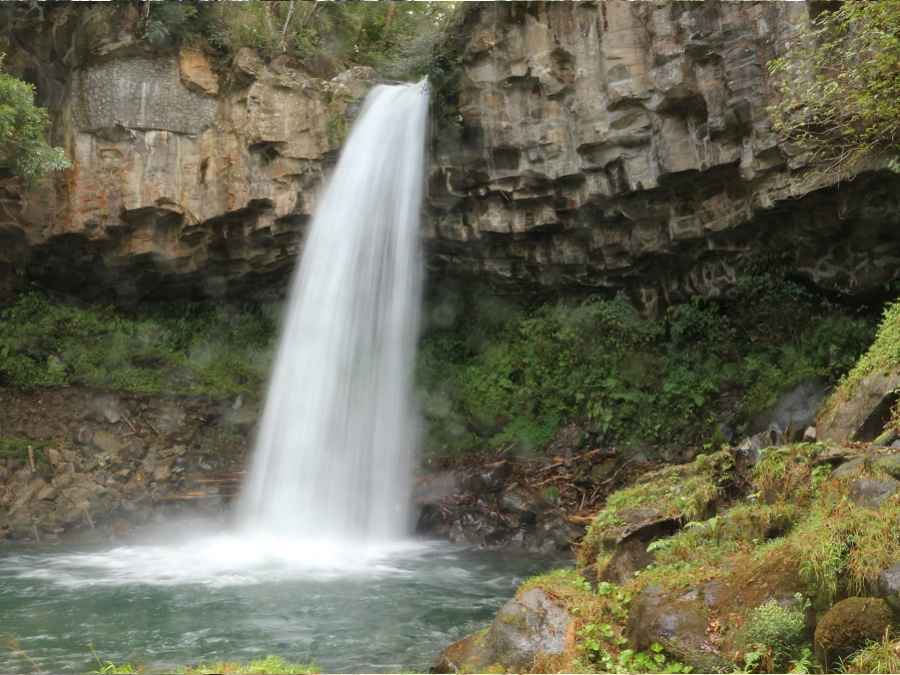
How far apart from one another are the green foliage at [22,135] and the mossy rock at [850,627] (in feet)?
48.2

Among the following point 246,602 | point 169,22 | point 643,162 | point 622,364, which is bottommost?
point 246,602

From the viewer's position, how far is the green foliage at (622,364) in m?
15.7

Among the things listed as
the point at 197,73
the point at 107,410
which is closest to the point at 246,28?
the point at 197,73

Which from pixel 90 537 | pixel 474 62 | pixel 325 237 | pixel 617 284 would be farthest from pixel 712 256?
pixel 90 537

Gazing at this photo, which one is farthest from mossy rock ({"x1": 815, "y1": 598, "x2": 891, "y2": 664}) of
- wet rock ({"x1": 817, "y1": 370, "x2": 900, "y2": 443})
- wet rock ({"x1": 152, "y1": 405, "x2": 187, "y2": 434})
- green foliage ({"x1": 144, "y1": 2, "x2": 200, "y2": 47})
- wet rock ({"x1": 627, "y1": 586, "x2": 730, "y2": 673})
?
green foliage ({"x1": 144, "y1": 2, "x2": 200, "y2": 47})

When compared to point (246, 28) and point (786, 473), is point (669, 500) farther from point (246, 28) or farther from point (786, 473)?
point (246, 28)

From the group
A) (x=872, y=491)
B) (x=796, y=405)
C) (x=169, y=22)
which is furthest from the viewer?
(x=169, y=22)

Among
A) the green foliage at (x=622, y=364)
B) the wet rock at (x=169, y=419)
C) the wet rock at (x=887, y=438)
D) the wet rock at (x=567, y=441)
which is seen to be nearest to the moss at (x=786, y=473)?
the wet rock at (x=887, y=438)

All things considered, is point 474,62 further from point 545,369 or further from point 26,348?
point 26,348

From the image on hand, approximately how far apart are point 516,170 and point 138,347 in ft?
35.2

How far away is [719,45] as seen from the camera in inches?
519

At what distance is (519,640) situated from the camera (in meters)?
6.46

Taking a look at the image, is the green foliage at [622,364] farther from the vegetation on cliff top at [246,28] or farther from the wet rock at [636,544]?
the vegetation on cliff top at [246,28]

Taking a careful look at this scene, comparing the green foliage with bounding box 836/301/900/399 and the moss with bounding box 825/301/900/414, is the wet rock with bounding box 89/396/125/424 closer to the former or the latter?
the moss with bounding box 825/301/900/414
